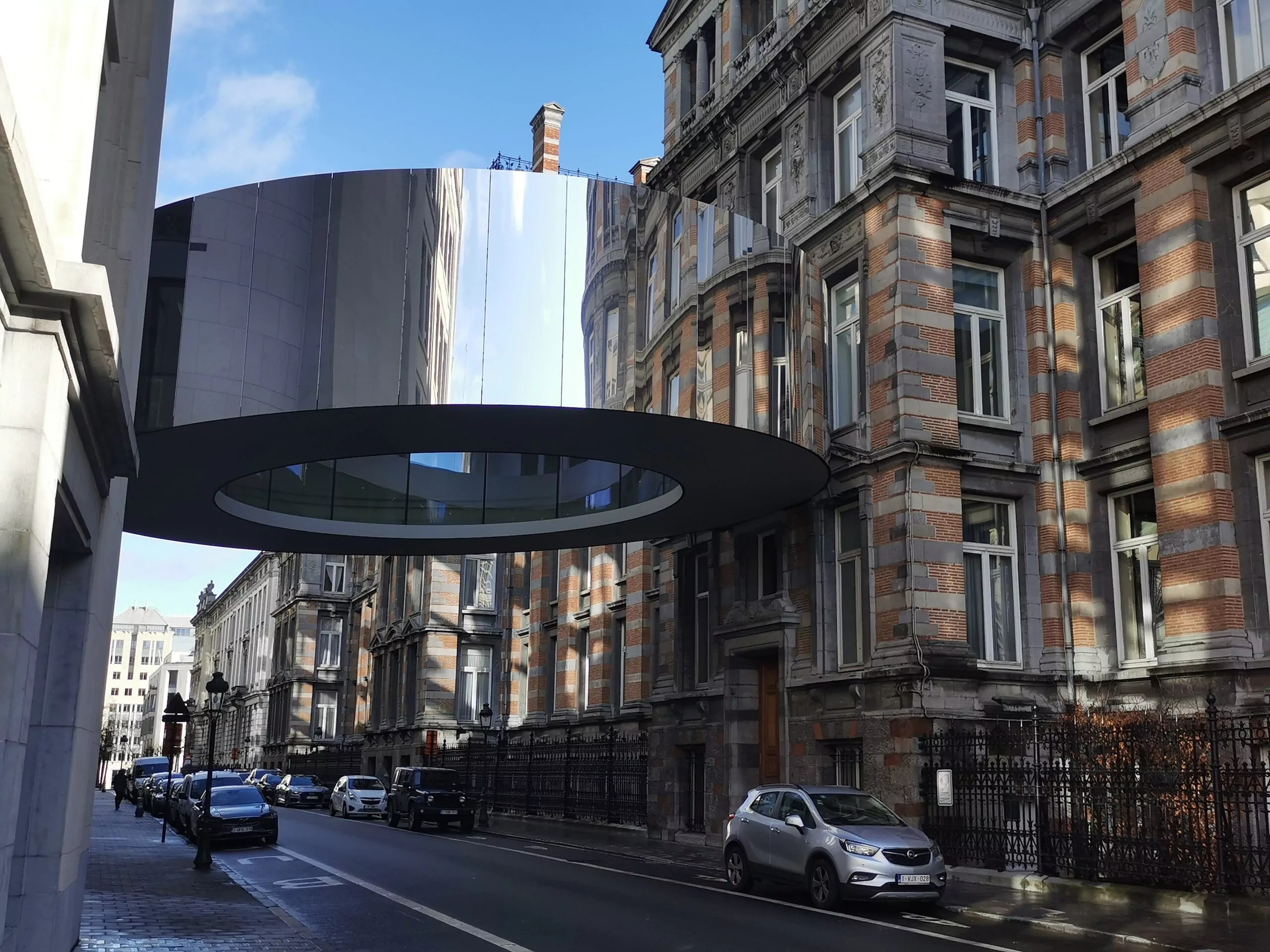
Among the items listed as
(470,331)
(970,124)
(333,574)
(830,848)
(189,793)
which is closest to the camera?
(830,848)

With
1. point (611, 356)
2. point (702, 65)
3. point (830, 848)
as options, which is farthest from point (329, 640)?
point (830, 848)

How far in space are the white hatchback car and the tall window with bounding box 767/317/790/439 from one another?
28.0 meters

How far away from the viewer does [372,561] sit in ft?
245

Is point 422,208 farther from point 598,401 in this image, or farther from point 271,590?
point 271,590

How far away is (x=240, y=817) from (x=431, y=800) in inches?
322

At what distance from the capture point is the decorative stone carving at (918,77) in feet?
81.0

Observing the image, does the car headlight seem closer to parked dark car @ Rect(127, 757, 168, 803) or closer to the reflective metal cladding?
the reflective metal cladding

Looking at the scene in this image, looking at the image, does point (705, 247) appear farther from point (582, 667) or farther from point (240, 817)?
point (582, 667)

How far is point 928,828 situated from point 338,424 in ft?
40.0

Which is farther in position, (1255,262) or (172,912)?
(1255,262)

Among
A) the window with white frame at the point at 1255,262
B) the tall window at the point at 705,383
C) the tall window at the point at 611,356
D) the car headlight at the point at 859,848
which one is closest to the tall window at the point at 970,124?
the window with white frame at the point at 1255,262

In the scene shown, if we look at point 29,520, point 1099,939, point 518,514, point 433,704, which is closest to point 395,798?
point 518,514

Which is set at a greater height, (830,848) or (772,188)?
(772,188)

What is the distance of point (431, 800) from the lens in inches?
1404
